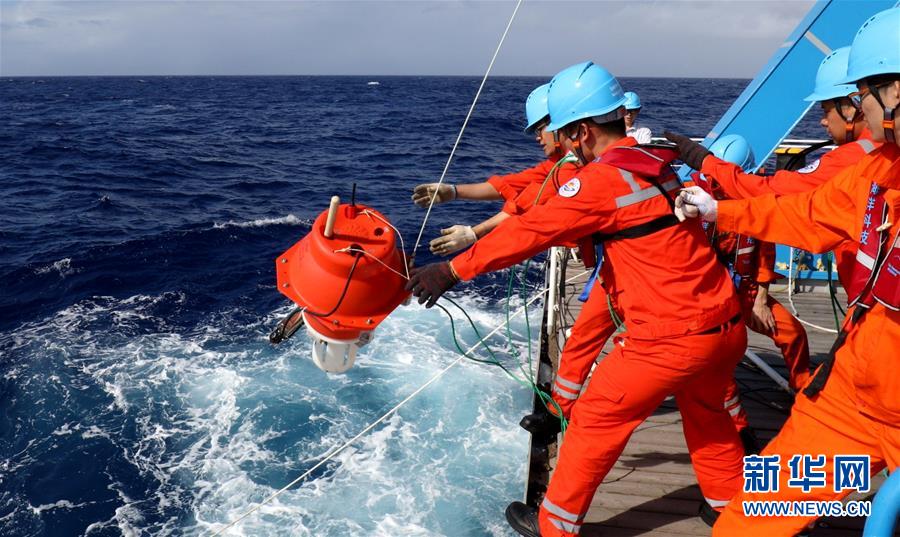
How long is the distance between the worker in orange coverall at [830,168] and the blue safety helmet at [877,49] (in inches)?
32.5

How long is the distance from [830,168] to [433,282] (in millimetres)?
2068

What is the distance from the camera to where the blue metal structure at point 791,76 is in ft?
16.2

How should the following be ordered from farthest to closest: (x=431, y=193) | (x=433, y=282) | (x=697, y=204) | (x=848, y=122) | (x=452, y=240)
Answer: (x=431, y=193) < (x=848, y=122) < (x=452, y=240) < (x=433, y=282) < (x=697, y=204)

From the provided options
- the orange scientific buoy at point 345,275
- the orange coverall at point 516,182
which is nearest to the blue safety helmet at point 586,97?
the orange scientific buoy at point 345,275

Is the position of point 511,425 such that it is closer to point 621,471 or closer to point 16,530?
point 621,471

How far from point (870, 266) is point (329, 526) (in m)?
3.81

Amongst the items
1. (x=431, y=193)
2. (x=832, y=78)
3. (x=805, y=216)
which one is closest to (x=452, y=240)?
(x=431, y=193)

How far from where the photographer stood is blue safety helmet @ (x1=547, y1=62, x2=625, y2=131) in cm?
253

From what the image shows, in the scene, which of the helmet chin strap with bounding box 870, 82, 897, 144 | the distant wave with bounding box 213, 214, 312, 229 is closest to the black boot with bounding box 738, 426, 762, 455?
the helmet chin strap with bounding box 870, 82, 897, 144

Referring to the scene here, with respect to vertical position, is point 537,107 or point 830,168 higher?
point 537,107

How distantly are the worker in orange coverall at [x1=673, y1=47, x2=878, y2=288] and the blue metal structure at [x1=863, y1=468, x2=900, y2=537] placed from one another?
156 centimetres

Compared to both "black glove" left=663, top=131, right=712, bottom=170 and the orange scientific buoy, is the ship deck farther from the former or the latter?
"black glove" left=663, top=131, right=712, bottom=170

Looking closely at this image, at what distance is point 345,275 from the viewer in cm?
262

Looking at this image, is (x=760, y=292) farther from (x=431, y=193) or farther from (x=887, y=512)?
(x=887, y=512)
